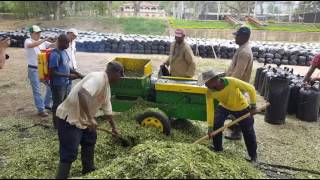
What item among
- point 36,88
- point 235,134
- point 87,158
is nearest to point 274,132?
point 235,134

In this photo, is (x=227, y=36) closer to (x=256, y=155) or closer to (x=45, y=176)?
(x=256, y=155)

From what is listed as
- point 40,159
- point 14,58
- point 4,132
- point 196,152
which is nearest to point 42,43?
point 4,132

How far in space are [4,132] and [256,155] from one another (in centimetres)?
440

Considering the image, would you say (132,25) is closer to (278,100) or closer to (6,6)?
(6,6)

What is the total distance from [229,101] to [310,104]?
3.53 m

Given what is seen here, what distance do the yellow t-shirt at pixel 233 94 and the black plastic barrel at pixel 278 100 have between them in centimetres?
247

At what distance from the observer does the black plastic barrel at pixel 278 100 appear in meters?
8.05

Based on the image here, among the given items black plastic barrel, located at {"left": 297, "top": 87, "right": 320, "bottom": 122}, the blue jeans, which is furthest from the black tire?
black plastic barrel, located at {"left": 297, "top": 87, "right": 320, "bottom": 122}

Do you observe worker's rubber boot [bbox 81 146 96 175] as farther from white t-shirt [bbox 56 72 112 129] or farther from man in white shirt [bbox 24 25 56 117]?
man in white shirt [bbox 24 25 56 117]

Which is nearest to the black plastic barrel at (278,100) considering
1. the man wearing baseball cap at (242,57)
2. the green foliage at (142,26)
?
the man wearing baseball cap at (242,57)

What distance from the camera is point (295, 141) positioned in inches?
283

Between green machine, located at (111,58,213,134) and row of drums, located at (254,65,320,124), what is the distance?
6.80 ft

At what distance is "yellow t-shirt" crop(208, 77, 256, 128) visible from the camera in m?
5.52

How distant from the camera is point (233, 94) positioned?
5.65 m
